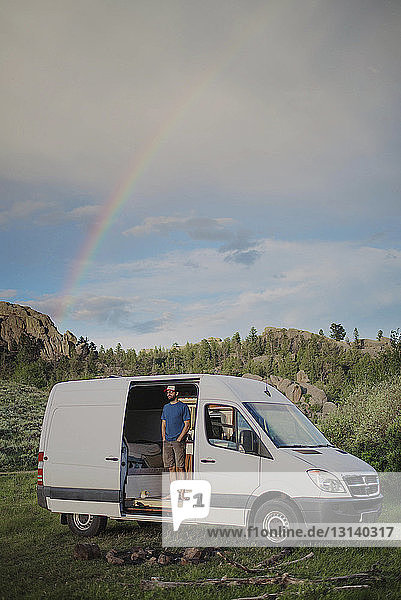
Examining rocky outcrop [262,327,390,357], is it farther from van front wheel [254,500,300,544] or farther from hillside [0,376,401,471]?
van front wheel [254,500,300,544]

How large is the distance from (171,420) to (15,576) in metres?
3.61

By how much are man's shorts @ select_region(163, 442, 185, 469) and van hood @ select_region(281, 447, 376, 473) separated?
2.24 metres

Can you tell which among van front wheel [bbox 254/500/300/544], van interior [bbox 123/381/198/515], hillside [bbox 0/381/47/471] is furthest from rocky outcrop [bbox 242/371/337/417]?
van front wheel [bbox 254/500/300/544]

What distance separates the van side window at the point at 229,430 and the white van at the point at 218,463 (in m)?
0.02

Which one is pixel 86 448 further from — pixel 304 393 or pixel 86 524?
pixel 304 393

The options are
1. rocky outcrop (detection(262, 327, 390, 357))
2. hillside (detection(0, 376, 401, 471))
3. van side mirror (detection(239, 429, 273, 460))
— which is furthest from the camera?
rocky outcrop (detection(262, 327, 390, 357))

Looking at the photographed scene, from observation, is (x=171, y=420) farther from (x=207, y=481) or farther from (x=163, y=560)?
(x=163, y=560)

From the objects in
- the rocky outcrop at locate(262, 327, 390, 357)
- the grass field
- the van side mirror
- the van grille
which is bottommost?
the grass field

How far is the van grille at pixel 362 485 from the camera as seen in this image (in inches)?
338

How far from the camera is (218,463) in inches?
364

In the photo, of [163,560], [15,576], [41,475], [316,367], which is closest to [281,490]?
[163,560]

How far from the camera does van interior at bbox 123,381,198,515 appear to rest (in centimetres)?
1006

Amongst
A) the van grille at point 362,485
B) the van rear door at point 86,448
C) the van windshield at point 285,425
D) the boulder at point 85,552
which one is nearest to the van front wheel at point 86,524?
the van rear door at point 86,448

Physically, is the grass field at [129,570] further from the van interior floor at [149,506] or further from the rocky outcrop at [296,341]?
the rocky outcrop at [296,341]
